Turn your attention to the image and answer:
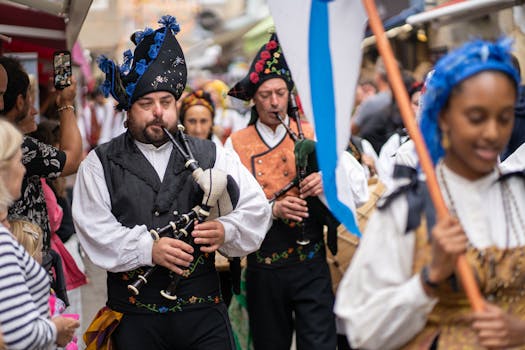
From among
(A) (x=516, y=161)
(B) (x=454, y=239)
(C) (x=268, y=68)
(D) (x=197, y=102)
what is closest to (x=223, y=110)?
(D) (x=197, y=102)

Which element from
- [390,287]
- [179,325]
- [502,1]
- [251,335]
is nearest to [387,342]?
[390,287]

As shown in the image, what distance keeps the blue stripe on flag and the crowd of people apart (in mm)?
190

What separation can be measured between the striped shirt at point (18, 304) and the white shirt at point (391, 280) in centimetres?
111

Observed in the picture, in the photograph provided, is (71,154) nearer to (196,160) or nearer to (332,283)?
(196,160)

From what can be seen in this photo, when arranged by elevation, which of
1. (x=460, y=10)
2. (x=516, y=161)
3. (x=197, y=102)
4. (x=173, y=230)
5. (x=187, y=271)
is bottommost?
(x=187, y=271)

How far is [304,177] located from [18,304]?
2.56 meters

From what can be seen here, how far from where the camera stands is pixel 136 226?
425 centimetres

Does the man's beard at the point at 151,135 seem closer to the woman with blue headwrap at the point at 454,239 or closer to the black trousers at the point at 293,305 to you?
the black trousers at the point at 293,305

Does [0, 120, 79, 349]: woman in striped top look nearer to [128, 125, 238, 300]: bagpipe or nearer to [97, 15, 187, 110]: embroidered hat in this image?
[128, 125, 238, 300]: bagpipe

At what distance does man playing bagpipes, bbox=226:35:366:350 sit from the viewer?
17.7 feet

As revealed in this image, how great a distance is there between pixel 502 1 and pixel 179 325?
331cm

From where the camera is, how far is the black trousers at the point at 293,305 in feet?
17.8

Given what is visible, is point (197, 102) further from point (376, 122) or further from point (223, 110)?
point (223, 110)

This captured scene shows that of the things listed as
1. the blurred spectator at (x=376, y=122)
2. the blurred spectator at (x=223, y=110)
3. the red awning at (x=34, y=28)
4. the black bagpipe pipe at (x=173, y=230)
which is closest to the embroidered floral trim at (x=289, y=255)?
the black bagpipe pipe at (x=173, y=230)
